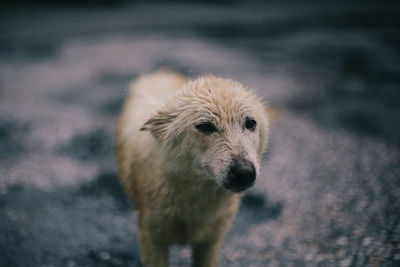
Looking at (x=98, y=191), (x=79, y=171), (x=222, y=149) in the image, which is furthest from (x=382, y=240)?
(x=79, y=171)

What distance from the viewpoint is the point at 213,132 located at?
2.51 metres

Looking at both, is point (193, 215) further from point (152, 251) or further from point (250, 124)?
point (250, 124)

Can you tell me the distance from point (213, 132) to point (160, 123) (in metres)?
0.52

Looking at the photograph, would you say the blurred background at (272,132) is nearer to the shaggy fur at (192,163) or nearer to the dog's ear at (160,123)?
the shaggy fur at (192,163)

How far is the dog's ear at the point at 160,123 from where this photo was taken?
2.71 m

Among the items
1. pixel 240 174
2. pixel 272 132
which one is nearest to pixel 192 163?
pixel 240 174

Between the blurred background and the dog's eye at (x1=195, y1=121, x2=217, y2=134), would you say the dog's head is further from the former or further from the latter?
the blurred background

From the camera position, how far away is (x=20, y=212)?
4.34m

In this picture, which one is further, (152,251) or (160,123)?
(152,251)

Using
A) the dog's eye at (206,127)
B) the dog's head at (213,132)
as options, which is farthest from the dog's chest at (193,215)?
the dog's eye at (206,127)

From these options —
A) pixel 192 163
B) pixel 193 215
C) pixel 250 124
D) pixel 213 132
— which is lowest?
pixel 193 215

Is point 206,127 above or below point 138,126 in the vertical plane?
below

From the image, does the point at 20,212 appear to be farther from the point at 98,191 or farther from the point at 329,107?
the point at 329,107

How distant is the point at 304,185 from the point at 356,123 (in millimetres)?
2412
